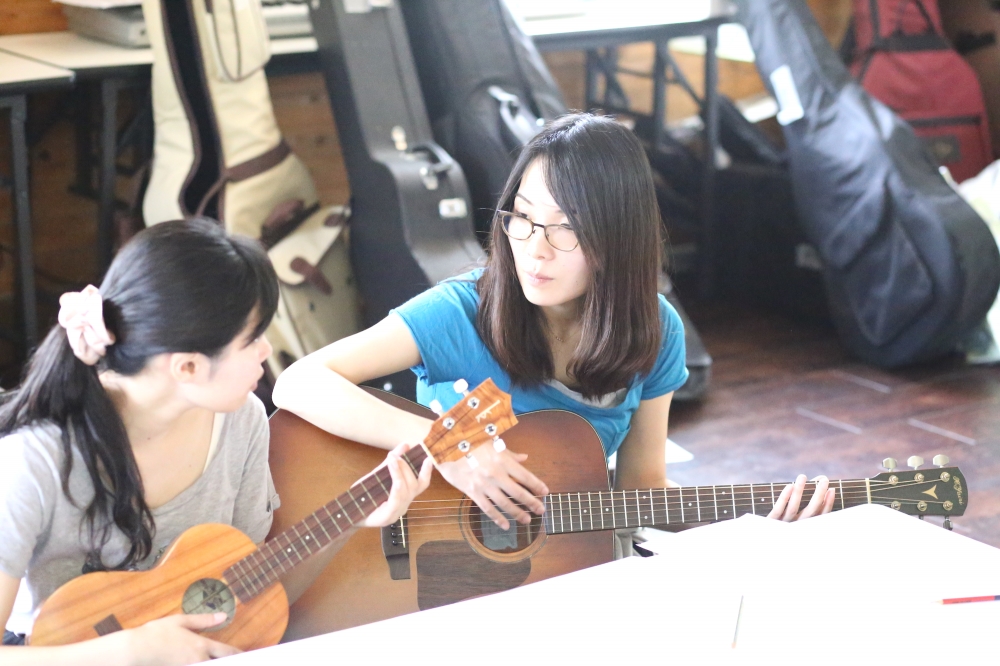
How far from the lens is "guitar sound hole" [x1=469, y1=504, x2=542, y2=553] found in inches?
52.4

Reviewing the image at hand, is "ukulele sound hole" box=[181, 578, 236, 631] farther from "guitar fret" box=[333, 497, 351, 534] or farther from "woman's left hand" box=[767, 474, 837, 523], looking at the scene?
"woman's left hand" box=[767, 474, 837, 523]

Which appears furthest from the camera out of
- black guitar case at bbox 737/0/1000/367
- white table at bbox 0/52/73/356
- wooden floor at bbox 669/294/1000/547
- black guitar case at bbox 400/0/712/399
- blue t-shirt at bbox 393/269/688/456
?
black guitar case at bbox 737/0/1000/367

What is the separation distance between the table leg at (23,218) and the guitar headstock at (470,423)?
61.2 inches

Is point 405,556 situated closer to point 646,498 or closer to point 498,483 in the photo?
point 498,483

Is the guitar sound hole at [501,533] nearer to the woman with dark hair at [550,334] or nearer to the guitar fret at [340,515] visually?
the woman with dark hair at [550,334]

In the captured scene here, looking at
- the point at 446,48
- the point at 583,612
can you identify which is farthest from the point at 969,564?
the point at 446,48

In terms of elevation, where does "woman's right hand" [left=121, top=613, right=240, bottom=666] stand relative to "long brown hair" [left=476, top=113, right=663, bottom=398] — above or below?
below

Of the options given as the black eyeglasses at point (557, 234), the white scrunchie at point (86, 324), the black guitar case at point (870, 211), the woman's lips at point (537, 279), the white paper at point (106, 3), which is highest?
the white paper at point (106, 3)

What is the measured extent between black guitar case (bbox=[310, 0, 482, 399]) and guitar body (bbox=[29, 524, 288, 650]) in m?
1.20

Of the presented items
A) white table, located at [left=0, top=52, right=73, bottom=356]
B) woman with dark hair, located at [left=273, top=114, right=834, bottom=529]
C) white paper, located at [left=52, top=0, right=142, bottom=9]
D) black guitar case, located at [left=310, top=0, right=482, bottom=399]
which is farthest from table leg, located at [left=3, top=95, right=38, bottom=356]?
woman with dark hair, located at [left=273, top=114, right=834, bottom=529]

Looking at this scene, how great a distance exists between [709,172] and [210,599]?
8.83ft

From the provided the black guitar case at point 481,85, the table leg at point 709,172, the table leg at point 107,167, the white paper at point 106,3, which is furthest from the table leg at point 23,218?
the table leg at point 709,172

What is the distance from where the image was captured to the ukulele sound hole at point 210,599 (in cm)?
109

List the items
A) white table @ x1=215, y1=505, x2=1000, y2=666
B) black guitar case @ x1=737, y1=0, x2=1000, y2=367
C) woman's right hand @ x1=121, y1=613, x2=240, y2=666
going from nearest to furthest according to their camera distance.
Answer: white table @ x1=215, y1=505, x2=1000, y2=666 → woman's right hand @ x1=121, y1=613, x2=240, y2=666 → black guitar case @ x1=737, y1=0, x2=1000, y2=367
